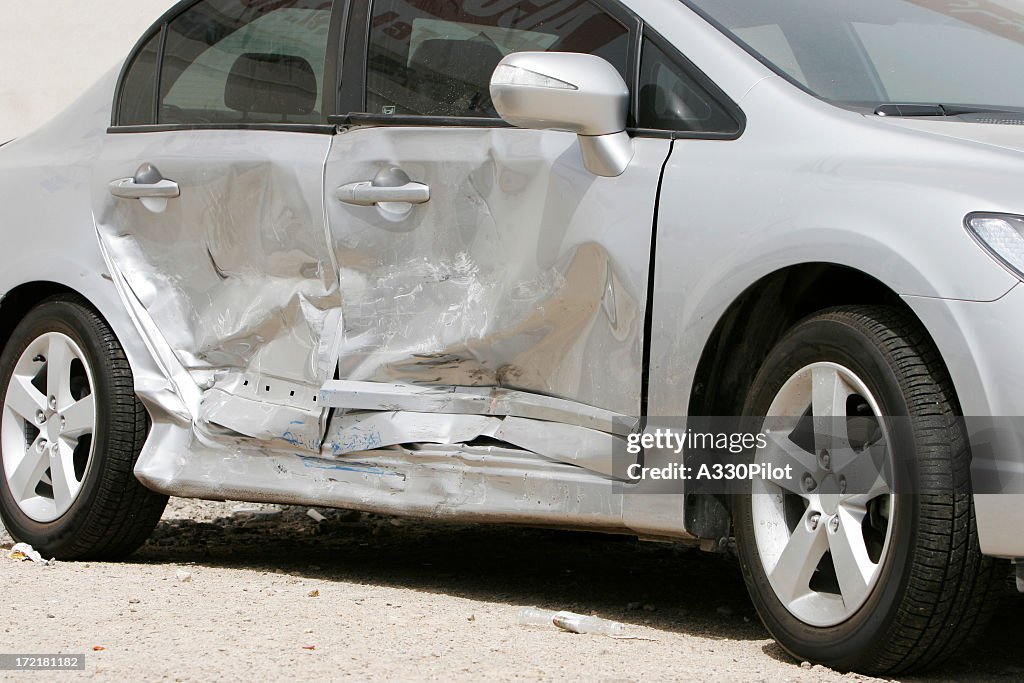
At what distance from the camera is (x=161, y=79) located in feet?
16.4

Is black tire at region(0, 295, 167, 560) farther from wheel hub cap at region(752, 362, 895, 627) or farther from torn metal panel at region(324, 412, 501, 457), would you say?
wheel hub cap at region(752, 362, 895, 627)

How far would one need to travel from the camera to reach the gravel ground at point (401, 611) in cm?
331

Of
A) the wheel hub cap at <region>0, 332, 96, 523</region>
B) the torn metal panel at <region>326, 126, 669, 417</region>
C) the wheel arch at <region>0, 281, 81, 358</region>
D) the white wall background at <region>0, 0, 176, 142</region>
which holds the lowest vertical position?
the wheel hub cap at <region>0, 332, 96, 523</region>

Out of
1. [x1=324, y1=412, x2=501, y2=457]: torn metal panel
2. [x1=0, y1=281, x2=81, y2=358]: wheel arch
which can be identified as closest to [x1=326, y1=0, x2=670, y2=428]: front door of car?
[x1=324, y1=412, x2=501, y2=457]: torn metal panel

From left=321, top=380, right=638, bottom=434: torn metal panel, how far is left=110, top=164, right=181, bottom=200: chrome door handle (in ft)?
2.96

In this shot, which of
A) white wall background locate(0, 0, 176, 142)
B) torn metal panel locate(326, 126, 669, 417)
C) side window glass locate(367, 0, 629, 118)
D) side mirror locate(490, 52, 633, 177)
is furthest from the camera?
white wall background locate(0, 0, 176, 142)

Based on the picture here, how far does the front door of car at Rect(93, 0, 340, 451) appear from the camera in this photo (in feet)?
14.7

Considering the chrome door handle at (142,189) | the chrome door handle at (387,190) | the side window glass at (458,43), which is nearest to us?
the side window glass at (458,43)

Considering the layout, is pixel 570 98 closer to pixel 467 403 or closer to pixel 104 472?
pixel 467 403

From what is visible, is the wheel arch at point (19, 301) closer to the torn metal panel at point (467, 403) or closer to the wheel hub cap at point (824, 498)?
the torn metal panel at point (467, 403)

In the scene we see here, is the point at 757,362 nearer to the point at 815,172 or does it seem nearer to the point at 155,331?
the point at 815,172

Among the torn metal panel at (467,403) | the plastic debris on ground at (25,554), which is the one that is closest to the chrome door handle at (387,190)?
the torn metal panel at (467,403)

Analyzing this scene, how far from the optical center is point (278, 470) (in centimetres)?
448

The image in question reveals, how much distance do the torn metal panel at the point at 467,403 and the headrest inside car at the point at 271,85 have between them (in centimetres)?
88
